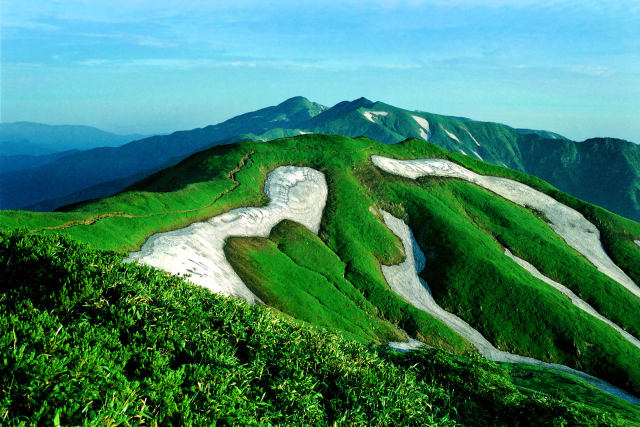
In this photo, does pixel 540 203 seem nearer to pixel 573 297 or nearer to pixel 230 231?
pixel 573 297

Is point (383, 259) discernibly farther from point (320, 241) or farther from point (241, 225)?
point (241, 225)

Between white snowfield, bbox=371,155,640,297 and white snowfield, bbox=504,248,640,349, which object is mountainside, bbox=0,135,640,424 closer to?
white snowfield, bbox=504,248,640,349

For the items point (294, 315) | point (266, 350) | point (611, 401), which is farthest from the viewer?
point (294, 315)

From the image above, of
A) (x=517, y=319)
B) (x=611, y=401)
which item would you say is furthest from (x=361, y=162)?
(x=611, y=401)

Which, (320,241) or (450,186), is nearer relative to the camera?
(320,241)

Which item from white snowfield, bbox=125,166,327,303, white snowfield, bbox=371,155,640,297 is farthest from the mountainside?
white snowfield, bbox=371,155,640,297

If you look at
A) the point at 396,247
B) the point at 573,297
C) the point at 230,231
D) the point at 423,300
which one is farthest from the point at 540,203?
the point at 230,231
